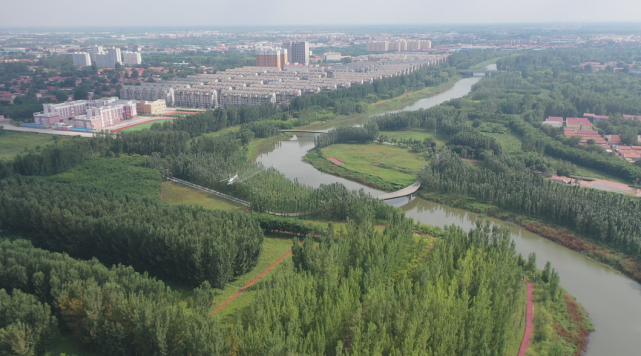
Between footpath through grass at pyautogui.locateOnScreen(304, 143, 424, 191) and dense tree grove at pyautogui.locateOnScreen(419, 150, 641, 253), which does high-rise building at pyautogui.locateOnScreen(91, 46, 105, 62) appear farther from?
A: dense tree grove at pyautogui.locateOnScreen(419, 150, 641, 253)

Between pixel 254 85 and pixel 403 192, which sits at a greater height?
pixel 254 85

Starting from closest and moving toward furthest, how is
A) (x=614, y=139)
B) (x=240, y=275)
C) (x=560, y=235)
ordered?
(x=240, y=275)
(x=560, y=235)
(x=614, y=139)

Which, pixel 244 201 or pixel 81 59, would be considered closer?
pixel 244 201

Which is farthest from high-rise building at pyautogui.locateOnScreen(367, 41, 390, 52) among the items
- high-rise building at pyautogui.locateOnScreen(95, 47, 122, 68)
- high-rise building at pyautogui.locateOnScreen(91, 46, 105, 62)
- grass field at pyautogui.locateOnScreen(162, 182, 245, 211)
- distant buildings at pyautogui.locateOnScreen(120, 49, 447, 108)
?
grass field at pyautogui.locateOnScreen(162, 182, 245, 211)

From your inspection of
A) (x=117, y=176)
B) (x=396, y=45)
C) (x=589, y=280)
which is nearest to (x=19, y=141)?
(x=117, y=176)

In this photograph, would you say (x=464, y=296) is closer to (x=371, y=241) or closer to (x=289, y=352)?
(x=371, y=241)

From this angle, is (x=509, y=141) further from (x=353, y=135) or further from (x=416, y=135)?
(x=353, y=135)

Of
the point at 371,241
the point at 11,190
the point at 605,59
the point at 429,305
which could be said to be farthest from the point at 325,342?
the point at 605,59
